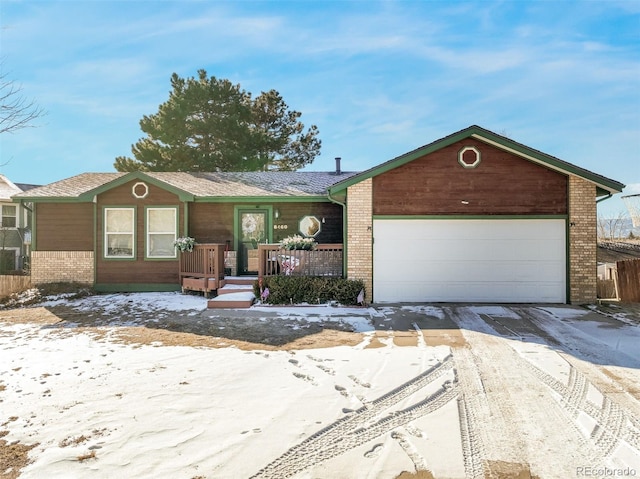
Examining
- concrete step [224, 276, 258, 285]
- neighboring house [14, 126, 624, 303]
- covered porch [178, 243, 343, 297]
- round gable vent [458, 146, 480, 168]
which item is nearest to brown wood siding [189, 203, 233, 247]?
covered porch [178, 243, 343, 297]

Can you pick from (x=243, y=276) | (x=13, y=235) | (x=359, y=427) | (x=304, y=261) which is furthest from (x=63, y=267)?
(x=359, y=427)

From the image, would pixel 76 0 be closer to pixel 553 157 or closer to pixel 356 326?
pixel 356 326

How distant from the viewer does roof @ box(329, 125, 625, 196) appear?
9.05 meters

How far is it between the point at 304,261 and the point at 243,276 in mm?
2969

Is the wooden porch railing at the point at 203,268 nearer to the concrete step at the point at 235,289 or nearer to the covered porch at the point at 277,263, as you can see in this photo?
the covered porch at the point at 277,263

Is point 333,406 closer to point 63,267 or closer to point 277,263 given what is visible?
point 277,263

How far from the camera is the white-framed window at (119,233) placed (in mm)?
11750

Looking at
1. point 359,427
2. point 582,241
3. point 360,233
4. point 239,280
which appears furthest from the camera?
point 239,280

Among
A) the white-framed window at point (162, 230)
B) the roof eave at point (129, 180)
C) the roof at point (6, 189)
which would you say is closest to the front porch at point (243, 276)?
the white-framed window at point (162, 230)

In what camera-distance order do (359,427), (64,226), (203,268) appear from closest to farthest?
(359,427) → (203,268) → (64,226)

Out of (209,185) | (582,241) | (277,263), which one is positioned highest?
(209,185)

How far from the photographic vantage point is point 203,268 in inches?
426

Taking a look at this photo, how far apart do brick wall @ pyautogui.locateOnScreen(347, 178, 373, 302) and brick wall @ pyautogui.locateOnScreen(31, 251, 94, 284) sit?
8.19 m

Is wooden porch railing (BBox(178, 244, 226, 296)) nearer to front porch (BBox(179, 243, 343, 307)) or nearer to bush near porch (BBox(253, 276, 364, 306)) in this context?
front porch (BBox(179, 243, 343, 307))
